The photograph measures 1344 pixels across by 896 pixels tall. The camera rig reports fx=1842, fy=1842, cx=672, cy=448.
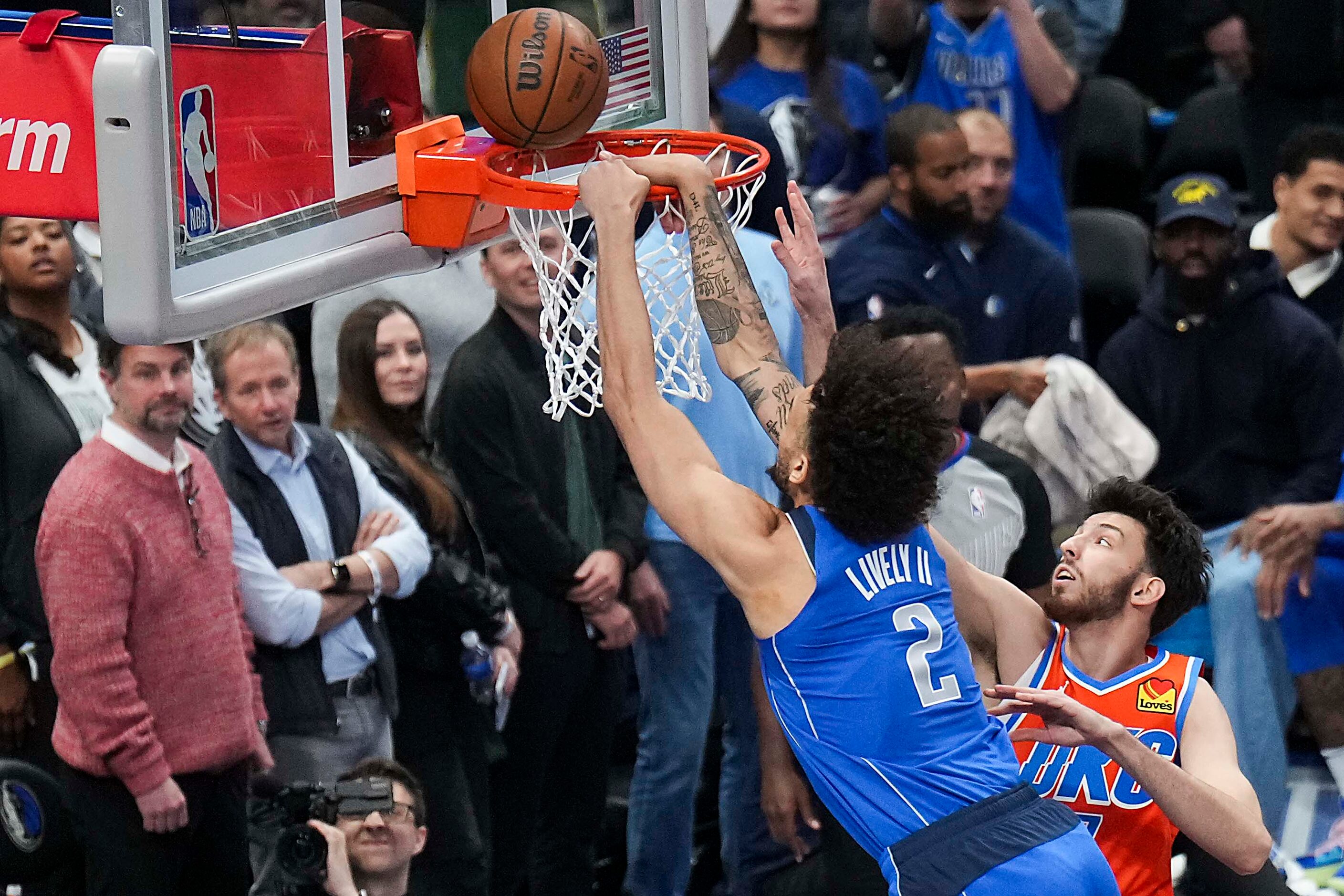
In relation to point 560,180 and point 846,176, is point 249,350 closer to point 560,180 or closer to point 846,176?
point 560,180

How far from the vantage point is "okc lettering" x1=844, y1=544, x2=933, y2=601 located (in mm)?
3617

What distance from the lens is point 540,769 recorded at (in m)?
5.58

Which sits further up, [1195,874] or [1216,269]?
[1216,269]

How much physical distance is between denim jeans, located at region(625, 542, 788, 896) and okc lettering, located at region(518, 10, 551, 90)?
6.28 feet

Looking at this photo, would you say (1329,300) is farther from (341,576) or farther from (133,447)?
(133,447)

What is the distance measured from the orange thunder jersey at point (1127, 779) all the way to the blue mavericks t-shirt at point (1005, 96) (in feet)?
11.5

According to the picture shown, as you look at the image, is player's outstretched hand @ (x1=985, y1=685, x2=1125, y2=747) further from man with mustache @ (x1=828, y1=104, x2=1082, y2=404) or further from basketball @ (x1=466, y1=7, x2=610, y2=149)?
man with mustache @ (x1=828, y1=104, x2=1082, y2=404)

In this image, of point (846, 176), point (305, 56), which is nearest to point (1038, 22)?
point (846, 176)

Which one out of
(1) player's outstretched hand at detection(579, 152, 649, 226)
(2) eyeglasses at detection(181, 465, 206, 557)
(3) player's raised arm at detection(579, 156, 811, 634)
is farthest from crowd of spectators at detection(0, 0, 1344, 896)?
(3) player's raised arm at detection(579, 156, 811, 634)

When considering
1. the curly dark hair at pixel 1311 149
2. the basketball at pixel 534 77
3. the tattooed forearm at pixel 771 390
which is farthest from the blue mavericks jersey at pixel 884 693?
the curly dark hair at pixel 1311 149

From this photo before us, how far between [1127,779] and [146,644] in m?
2.53

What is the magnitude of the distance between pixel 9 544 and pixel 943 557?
2632 millimetres

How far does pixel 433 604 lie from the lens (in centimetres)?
539

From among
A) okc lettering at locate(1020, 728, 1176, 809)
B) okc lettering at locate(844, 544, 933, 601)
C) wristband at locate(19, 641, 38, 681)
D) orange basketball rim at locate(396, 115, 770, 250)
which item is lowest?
wristband at locate(19, 641, 38, 681)
